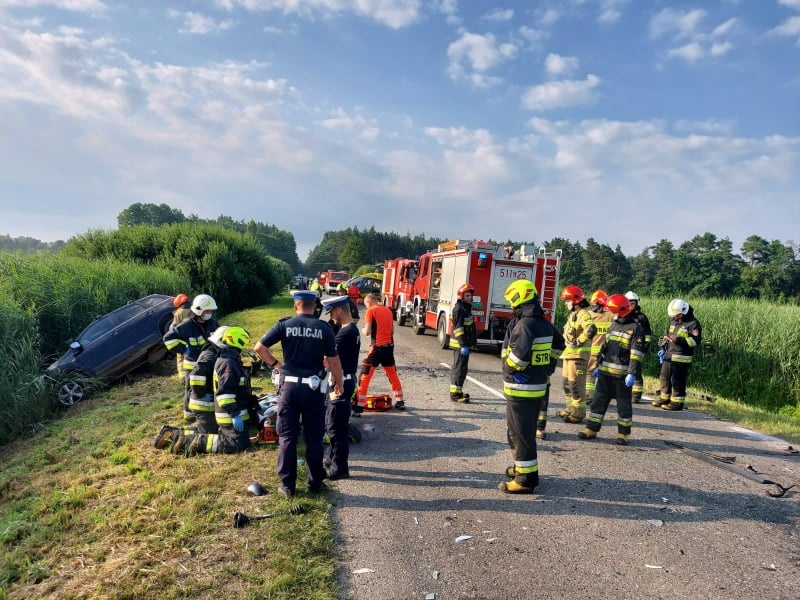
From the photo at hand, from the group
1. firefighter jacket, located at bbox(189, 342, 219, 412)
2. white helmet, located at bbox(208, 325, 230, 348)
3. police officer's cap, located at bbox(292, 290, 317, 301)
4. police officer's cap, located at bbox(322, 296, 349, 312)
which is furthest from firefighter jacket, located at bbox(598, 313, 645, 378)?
firefighter jacket, located at bbox(189, 342, 219, 412)

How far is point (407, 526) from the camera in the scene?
3.87 meters

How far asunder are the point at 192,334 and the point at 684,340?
7.94m

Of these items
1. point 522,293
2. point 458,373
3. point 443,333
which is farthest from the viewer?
point 443,333

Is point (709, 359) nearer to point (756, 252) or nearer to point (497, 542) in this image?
point (497, 542)

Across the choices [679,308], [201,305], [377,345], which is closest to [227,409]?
[201,305]

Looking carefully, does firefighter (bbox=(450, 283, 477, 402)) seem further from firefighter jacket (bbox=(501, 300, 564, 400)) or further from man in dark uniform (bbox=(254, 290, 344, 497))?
man in dark uniform (bbox=(254, 290, 344, 497))

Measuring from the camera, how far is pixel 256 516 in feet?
12.8

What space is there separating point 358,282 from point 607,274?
45285mm

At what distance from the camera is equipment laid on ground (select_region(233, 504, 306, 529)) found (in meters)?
3.75

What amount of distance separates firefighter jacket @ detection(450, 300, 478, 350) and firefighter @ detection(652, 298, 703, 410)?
357 centimetres

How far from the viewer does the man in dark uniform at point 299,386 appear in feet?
14.0

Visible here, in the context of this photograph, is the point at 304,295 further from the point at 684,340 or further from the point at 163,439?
the point at 684,340

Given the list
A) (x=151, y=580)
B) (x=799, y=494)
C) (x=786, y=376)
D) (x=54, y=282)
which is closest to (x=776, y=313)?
(x=786, y=376)

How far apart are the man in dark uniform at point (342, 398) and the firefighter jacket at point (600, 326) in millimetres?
3496
